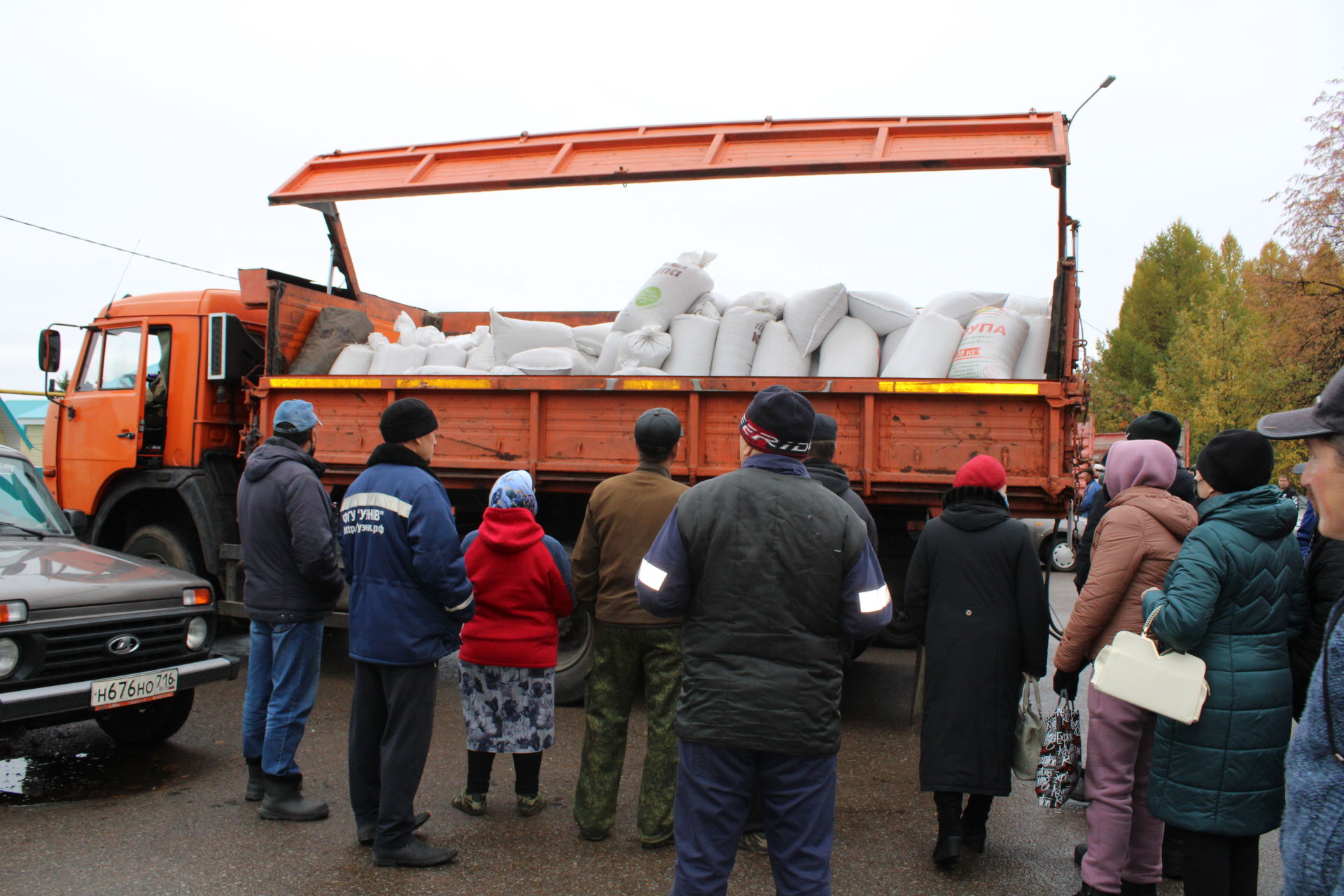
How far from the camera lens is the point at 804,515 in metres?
2.41

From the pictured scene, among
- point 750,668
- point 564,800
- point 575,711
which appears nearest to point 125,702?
point 564,800

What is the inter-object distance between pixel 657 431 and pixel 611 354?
2156 millimetres

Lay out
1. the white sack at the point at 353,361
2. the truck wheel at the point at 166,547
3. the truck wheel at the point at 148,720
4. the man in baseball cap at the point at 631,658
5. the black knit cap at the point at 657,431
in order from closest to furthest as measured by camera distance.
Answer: the man in baseball cap at the point at 631,658 < the black knit cap at the point at 657,431 < the truck wheel at the point at 148,720 < the white sack at the point at 353,361 < the truck wheel at the point at 166,547

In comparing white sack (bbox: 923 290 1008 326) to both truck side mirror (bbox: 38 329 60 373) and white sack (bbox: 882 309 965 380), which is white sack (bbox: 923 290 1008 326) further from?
truck side mirror (bbox: 38 329 60 373)

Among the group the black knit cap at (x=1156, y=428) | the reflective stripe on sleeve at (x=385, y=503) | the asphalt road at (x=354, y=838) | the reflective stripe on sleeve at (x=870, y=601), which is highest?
the black knit cap at (x=1156, y=428)

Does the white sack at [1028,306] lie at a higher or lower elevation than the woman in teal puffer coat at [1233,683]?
higher

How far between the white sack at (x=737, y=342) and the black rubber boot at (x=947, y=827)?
2.80m

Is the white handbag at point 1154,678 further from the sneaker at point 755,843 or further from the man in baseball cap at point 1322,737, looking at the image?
the sneaker at point 755,843

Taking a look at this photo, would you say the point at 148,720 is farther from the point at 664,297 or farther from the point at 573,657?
the point at 664,297

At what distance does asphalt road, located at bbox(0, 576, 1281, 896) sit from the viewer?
10.8 feet

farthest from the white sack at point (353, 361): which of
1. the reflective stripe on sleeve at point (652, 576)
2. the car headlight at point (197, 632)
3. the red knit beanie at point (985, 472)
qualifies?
the reflective stripe on sleeve at point (652, 576)

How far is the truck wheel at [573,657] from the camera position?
561 centimetres

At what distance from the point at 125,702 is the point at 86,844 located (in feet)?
2.46

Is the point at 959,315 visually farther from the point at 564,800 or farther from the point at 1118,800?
the point at 564,800
